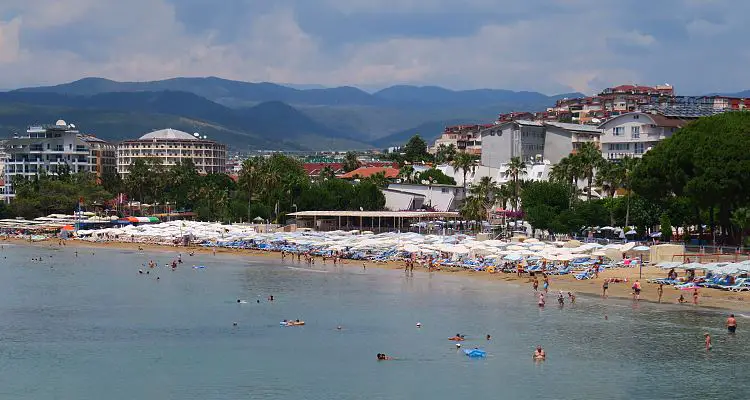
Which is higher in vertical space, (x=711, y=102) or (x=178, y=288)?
(x=711, y=102)

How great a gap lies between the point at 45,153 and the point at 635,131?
102465 mm

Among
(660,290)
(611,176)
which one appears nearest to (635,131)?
(611,176)

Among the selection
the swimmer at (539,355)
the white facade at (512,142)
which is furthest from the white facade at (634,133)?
the swimmer at (539,355)

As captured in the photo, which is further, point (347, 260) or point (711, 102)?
point (711, 102)

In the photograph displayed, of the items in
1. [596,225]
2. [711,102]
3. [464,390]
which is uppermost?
[711,102]

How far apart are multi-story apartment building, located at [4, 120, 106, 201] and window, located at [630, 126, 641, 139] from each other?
9400 centimetres

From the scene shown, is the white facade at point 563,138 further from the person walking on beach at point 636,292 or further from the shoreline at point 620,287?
the person walking on beach at point 636,292

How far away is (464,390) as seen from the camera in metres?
37.2

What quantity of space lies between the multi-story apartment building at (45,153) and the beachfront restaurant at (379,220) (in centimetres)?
6790

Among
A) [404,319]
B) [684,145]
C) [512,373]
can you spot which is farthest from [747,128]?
[512,373]

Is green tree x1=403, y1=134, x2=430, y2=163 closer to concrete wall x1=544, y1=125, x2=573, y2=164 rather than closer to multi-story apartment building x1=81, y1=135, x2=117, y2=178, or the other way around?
concrete wall x1=544, y1=125, x2=573, y2=164

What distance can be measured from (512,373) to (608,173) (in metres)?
49.5

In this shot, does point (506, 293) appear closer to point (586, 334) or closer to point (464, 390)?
point (586, 334)

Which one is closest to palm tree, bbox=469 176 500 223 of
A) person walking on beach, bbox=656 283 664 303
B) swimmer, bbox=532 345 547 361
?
person walking on beach, bbox=656 283 664 303
